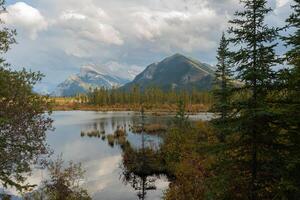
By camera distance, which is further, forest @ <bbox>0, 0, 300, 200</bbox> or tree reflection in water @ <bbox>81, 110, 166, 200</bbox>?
tree reflection in water @ <bbox>81, 110, 166, 200</bbox>

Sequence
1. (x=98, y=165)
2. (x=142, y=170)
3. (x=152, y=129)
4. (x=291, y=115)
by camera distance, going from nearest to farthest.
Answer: (x=291, y=115) → (x=142, y=170) → (x=98, y=165) → (x=152, y=129)

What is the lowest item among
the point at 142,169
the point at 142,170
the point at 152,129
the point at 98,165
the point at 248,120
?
the point at 98,165

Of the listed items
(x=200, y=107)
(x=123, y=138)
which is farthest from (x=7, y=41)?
(x=200, y=107)

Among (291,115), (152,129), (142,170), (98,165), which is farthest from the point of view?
(152,129)

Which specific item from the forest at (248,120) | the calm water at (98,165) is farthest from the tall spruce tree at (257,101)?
the calm water at (98,165)

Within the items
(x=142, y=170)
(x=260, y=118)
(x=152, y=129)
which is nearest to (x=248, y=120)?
(x=260, y=118)

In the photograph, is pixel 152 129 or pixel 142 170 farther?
pixel 152 129

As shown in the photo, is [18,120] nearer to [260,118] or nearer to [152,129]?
[260,118]

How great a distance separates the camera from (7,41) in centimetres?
1839

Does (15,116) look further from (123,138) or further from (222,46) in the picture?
(123,138)

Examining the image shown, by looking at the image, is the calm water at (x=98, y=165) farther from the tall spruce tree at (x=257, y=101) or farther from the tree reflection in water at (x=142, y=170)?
the tall spruce tree at (x=257, y=101)

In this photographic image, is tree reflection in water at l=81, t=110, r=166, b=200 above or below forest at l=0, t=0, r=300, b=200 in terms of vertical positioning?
below

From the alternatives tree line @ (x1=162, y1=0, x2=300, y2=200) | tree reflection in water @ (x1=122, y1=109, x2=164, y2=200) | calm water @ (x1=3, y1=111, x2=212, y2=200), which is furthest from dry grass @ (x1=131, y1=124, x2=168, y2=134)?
tree line @ (x1=162, y1=0, x2=300, y2=200)

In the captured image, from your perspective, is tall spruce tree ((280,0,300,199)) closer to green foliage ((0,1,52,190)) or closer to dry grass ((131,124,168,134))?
green foliage ((0,1,52,190))
